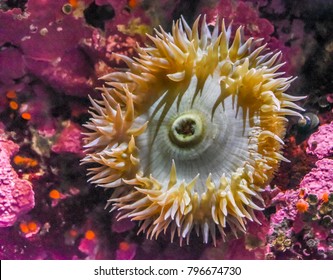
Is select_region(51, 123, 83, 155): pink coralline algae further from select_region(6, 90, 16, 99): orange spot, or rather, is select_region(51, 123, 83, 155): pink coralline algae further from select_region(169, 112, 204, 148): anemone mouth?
select_region(169, 112, 204, 148): anemone mouth

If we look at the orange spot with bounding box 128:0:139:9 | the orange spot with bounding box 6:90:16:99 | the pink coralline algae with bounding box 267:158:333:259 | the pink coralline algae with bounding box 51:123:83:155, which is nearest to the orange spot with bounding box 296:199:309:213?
the pink coralline algae with bounding box 267:158:333:259

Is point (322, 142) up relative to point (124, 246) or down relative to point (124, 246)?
up

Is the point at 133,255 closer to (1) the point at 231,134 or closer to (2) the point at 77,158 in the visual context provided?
(2) the point at 77,158

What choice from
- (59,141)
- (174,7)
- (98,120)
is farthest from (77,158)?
(174,7)

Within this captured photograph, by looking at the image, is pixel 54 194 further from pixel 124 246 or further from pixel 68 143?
pixel 124 246

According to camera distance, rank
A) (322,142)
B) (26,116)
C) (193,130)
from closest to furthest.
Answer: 1. (193,130)
2. (322,142)
3. (26,116)

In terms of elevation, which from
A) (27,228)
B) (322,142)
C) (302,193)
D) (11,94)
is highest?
(322,142)

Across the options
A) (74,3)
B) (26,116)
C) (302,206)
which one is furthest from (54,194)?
(302,206)
